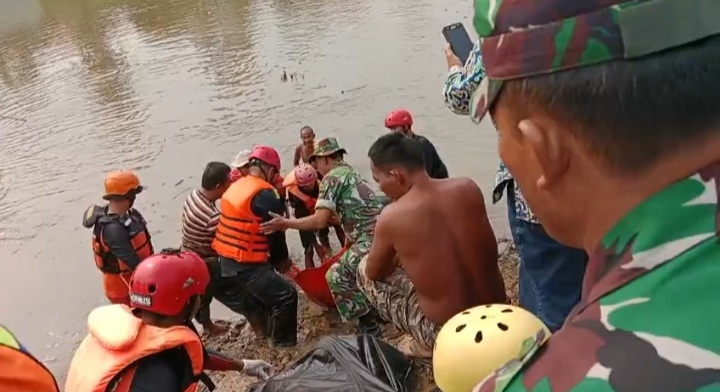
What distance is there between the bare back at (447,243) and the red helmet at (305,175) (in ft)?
8.21

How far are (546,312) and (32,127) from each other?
40.1ft

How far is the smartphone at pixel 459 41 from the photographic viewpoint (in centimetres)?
344

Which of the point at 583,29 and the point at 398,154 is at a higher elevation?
the point at 583,29

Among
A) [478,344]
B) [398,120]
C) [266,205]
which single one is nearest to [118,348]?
[478,344]

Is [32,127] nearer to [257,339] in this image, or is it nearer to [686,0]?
[257,339]

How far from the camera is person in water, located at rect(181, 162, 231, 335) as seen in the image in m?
5.63

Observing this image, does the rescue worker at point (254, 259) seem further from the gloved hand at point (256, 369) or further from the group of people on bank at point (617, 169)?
the group of people on bank at point (617, 169)

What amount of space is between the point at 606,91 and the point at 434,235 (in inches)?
111

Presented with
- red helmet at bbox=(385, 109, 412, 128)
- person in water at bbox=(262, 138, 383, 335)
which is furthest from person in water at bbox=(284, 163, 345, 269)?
person in water at bbox=(262, 138, 383, 335)

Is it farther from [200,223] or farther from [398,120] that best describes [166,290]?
[398,120]

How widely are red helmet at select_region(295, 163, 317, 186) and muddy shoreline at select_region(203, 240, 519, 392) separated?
974mm

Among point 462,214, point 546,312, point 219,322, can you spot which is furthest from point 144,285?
point 219,322

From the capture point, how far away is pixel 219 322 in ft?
20.3

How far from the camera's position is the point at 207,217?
18.7ft
